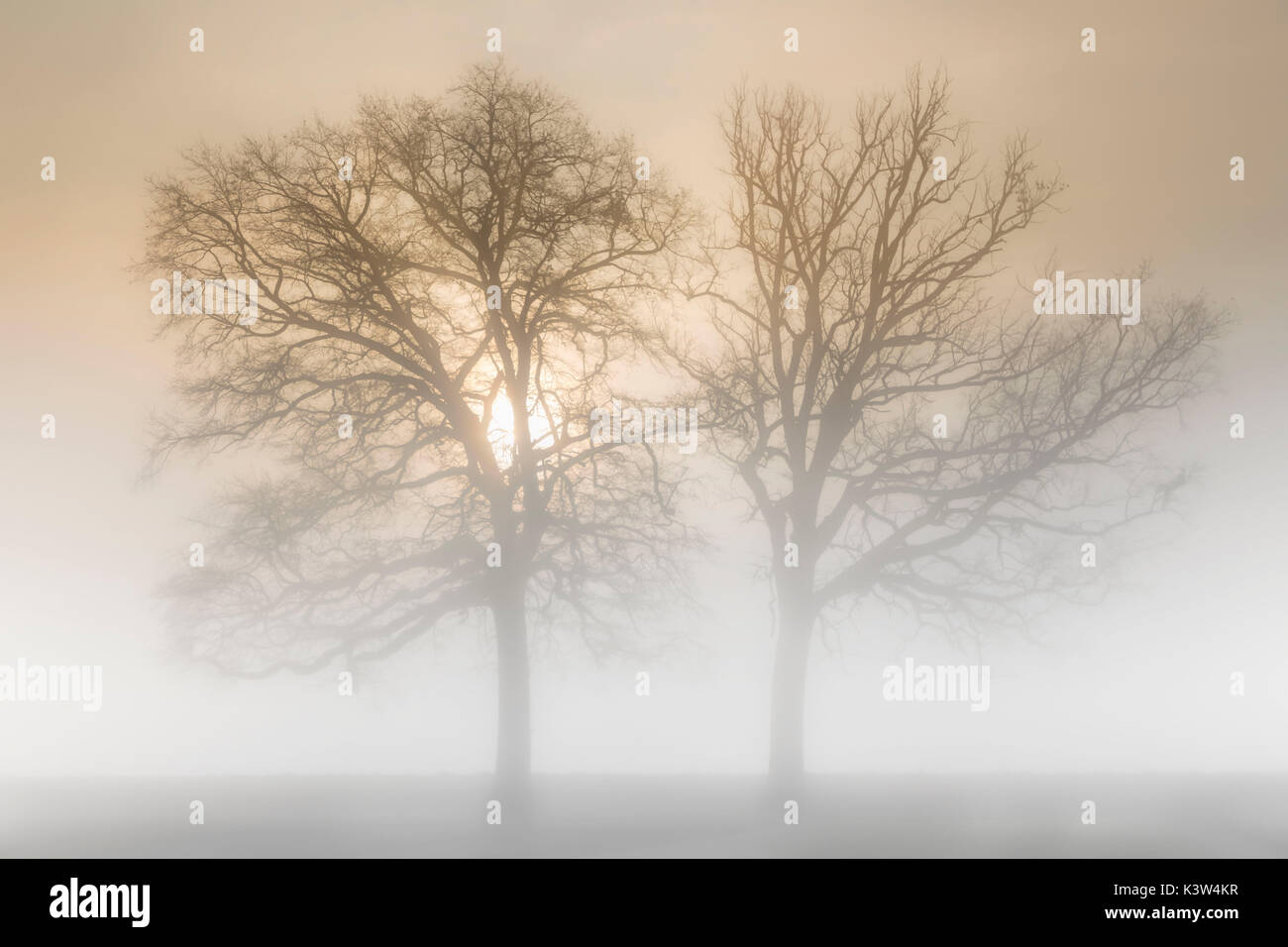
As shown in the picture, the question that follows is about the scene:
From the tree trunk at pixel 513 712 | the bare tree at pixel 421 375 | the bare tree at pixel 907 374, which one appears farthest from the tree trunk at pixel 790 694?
the tree trunk at pixel 513 712

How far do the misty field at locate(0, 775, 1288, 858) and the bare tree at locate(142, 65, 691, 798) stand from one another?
430 millimetres

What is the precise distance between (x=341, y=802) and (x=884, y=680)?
121 inches

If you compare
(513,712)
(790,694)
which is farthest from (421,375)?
(790,694)

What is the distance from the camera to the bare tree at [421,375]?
5.58m

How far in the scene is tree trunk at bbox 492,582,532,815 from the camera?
218 inches

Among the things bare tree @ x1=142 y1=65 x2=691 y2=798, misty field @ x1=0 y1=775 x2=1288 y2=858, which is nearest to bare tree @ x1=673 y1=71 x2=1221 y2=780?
bare tree @ x1=142 y1=65 x2=691 y2=798

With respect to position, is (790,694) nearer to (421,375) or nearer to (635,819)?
(635,819)

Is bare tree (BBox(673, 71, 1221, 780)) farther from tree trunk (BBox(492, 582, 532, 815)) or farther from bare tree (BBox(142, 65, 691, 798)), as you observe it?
tree trunk (BBox(492, 582, 532, 815))

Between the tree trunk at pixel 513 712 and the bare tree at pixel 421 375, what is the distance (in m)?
0.01
